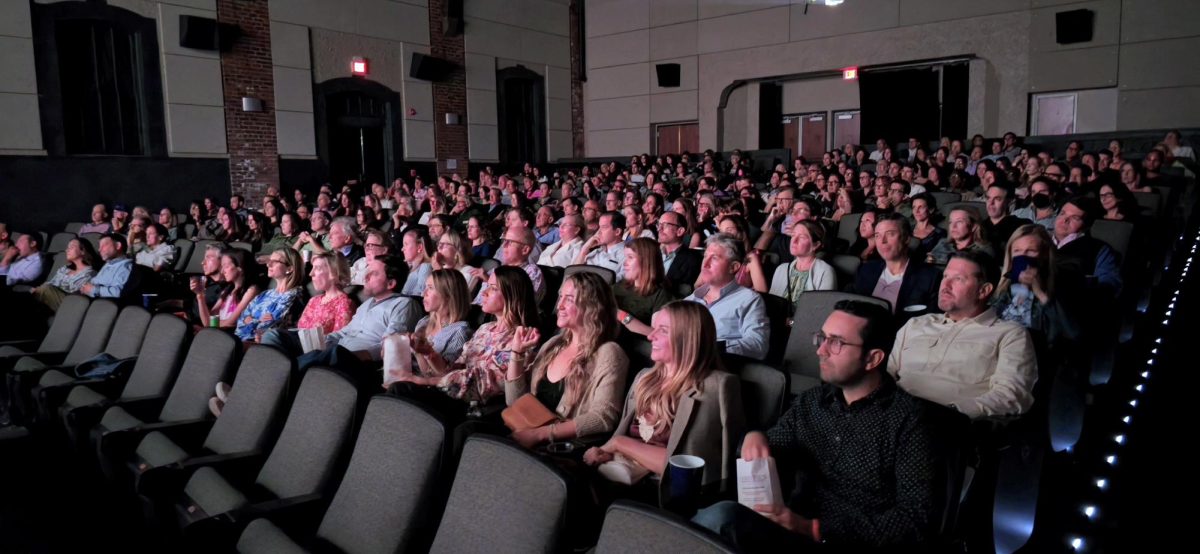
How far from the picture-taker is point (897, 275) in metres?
3.68

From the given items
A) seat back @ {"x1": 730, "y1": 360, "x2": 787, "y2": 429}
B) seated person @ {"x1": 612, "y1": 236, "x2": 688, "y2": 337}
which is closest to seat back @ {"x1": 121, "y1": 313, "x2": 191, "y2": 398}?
seated person @ {"x1": 612, "y1": 236, "x2": 688, "y2": 337}

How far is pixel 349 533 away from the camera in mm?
1993

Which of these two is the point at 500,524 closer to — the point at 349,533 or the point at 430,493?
the point at 430,493

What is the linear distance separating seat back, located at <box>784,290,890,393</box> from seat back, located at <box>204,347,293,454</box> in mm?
1913

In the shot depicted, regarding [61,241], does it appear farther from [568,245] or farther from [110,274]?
[568,245]

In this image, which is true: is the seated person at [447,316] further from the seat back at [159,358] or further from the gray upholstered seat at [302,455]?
the seat back at [159,358]

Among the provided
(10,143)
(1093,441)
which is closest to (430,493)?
(1093,441)

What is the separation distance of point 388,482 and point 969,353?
1910mm

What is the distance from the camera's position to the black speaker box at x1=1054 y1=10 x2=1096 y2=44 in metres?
10.4

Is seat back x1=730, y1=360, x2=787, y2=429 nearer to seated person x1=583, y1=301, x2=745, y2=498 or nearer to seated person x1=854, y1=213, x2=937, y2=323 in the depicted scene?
seated person x1=583, y1=301, x2=745, y2=498

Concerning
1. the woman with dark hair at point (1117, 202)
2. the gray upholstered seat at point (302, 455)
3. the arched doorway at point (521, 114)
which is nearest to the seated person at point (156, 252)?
the gray upholstered seat at point (302, 455)

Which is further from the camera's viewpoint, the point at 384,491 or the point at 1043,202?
the point at 1043,202

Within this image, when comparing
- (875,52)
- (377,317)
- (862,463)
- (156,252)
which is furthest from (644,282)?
(875,52)

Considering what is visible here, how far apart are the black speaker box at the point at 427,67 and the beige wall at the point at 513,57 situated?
58 cm
